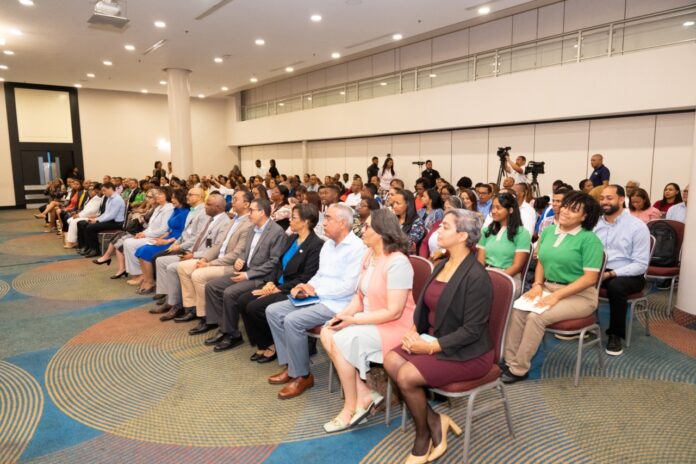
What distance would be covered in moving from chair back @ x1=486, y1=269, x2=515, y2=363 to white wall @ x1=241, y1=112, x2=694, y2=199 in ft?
24.6

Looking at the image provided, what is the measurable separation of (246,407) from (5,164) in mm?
18252

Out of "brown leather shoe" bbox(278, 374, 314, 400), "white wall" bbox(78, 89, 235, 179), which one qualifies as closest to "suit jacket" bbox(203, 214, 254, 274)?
"brown leather shoe" bbox(278, 374, 314, 400)

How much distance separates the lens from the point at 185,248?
5.30 m

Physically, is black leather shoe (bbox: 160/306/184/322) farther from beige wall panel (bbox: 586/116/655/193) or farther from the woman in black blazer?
beige wall panel (bbox: 586/116/655/193)

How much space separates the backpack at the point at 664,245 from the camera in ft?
15.2

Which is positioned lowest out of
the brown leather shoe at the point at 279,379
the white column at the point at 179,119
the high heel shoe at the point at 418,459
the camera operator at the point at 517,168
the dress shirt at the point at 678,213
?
the brown leather shoe at the point at 279,379

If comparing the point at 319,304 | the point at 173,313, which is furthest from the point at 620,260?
the point at 173,313

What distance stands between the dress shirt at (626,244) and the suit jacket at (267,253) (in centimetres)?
284

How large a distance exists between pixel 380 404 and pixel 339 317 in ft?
2.10

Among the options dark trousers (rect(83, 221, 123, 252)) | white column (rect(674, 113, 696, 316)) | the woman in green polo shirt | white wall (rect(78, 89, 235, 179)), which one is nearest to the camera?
the woman in green polo shirt

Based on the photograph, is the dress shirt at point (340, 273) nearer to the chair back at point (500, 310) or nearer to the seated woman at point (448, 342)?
the seated woman at point (448, 342)

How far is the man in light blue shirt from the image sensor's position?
3137 millimetres

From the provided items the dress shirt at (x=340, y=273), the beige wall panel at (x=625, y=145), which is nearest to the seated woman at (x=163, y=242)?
the dress shirt at (x=340, y=273)

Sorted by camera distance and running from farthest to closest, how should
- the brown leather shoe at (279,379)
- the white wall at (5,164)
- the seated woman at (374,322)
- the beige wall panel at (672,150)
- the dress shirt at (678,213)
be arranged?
the white wall at (5,164) → the beige wall panel at (672,150) → the dress shirt at (678,213) → the brown leather shoe at (279,379) → the seated woman at (374,322)
